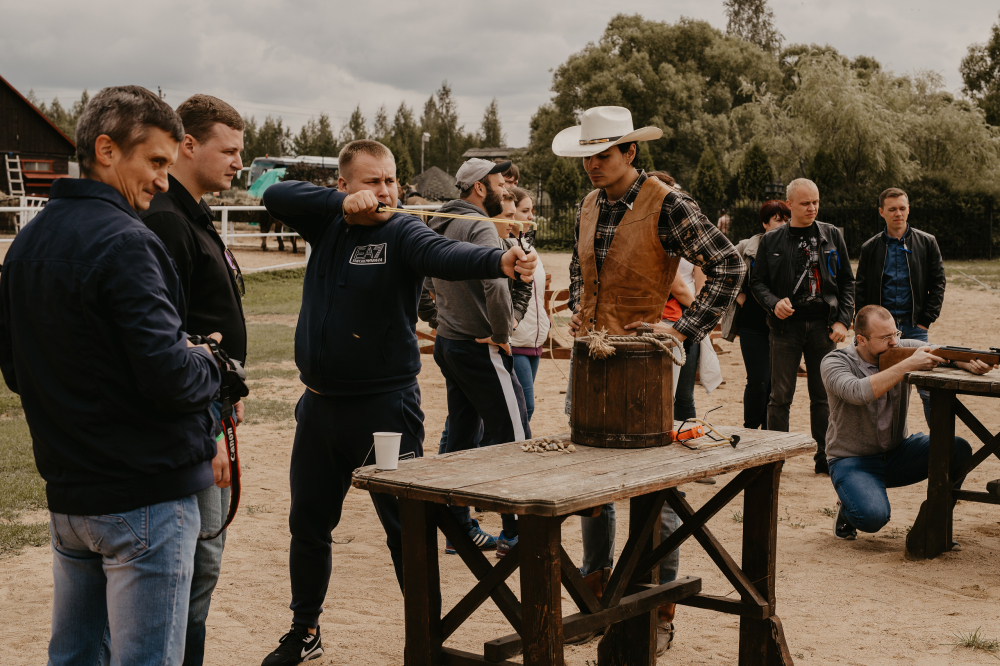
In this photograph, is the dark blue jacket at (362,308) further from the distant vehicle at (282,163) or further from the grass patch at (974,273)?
the distant vehicle at (282,163)

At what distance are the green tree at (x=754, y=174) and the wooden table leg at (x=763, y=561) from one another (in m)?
29.1

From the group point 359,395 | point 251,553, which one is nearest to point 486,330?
point 359,395

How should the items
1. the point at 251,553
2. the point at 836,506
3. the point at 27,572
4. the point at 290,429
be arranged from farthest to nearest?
the point at 290,429 < the point at 836,506 < the point at 251,553 < the point at 27,572

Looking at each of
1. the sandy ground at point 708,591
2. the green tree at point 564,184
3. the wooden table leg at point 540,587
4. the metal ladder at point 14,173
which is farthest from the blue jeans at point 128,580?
the metal ladder at point 14,173

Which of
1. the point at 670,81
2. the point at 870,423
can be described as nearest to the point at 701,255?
the point at 870,423

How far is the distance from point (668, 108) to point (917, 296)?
4576cm

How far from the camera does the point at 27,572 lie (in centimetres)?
459

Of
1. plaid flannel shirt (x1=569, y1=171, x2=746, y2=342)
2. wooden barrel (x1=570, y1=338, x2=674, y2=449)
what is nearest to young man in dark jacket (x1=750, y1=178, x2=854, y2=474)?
plaid flannel shirt (x1=569, y1=171, x2=746, y2=342)

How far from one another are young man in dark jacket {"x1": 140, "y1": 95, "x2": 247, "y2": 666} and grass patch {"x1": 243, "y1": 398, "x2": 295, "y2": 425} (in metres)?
5.41

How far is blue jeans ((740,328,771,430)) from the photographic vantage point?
6867 millimetres

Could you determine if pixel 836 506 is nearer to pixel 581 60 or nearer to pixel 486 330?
pixel 486 330

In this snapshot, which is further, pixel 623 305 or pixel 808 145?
pixel 808 145

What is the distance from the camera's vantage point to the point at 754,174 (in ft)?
103

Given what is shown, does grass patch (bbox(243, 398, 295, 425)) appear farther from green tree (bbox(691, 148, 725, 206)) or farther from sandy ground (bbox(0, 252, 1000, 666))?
green tree (bbox(691, 148, 725, 206))
